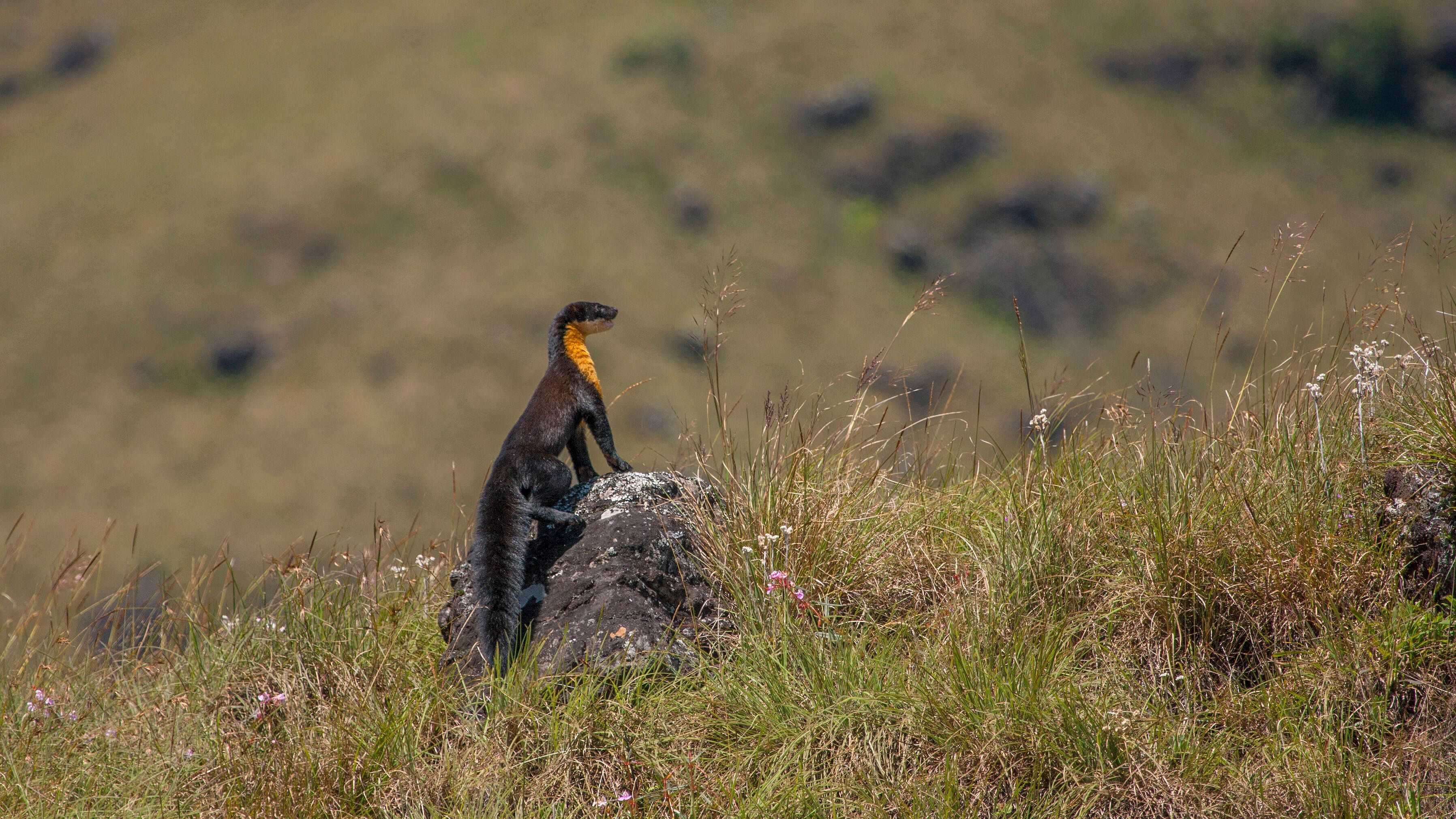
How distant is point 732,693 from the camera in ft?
12.1

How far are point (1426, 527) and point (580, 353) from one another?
3685mm

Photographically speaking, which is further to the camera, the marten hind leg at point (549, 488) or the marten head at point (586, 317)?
the marten head at point (586, 317)

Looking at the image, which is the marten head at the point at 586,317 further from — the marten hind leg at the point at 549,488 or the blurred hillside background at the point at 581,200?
the blurred hillside background at the point at 581,200

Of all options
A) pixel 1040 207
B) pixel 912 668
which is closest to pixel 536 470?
pixel 912 668

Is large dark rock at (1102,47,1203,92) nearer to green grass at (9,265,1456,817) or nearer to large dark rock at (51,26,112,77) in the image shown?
large dark rock at (51,26,112,77)

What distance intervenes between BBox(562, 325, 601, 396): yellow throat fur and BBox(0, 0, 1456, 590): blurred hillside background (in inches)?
3340

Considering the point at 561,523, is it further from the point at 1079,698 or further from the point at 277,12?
the point at 277,12

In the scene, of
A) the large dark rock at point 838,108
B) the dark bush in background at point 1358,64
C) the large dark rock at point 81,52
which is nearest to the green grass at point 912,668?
the large dark rock at point 838,108

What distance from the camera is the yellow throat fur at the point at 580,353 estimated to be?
17.5 feet

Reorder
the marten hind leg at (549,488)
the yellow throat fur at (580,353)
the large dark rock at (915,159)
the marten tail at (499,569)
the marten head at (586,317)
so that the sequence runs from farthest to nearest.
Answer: the large dark rock at (915,159) → the marten head at (586,317) → the yellow throat fur at (580,353) → the marten hind leg at (549,488) → the marten tail at (499,569)

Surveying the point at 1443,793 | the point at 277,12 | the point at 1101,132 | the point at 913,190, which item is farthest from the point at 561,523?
the point at 277,12

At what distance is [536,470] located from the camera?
4.70 meters

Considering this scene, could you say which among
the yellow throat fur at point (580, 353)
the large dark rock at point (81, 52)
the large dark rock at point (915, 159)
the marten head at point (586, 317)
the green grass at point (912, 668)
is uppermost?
the large dark rock at point (81, 52)

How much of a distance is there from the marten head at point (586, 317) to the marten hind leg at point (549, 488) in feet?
3.24
